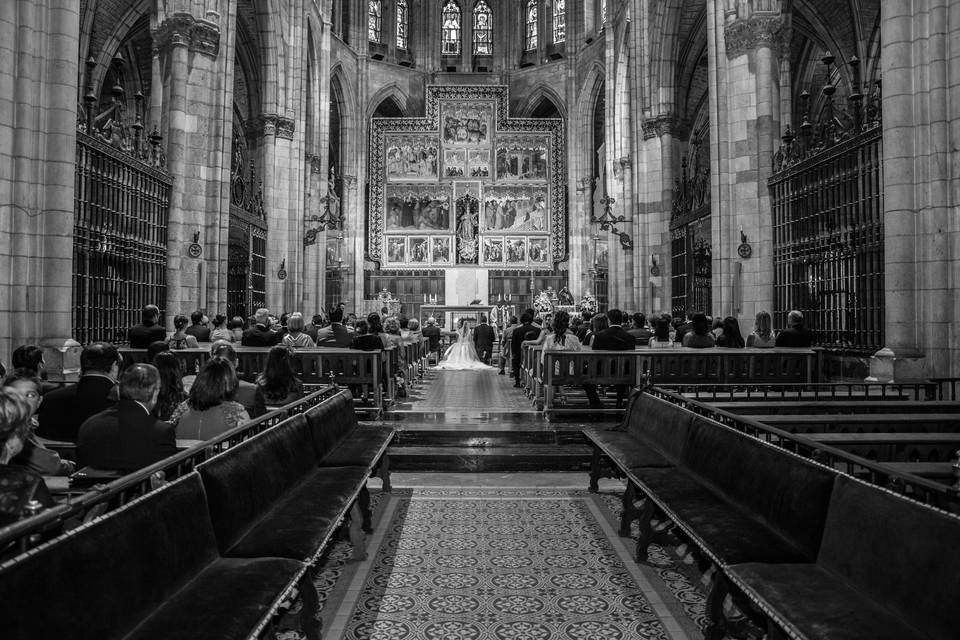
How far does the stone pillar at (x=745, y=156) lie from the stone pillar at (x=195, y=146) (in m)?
11.2

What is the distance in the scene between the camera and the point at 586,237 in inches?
1366

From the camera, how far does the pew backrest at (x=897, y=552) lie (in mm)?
2445

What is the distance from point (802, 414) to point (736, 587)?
160 inches

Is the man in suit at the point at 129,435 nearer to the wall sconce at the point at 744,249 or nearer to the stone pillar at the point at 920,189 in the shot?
the stone pillar at the point at 920,189

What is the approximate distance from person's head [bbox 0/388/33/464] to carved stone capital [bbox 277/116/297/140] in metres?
21.2

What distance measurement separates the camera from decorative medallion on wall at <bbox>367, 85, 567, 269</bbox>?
1403 inches

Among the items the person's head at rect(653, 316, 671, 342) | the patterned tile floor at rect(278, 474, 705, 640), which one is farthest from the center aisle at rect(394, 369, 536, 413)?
the patterned tile floor at rect(278, 474, 705, 640)

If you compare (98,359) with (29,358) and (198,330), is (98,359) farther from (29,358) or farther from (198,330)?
(198,330)

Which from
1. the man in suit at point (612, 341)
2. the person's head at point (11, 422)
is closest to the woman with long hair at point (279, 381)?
the person's head at point (11, 422)

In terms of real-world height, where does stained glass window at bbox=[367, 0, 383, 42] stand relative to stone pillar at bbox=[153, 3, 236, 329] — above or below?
above

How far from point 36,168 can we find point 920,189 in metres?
12.1

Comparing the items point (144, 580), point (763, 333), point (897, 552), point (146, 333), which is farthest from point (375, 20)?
point (897, 552)

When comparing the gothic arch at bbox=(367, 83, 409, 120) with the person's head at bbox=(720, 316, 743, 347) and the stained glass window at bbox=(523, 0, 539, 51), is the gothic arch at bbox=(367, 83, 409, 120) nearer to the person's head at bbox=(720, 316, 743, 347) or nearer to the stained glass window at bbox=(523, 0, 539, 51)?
the stained glass window at bbox=(523, 0, 539, 51)

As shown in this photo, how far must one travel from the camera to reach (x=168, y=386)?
5207mm
